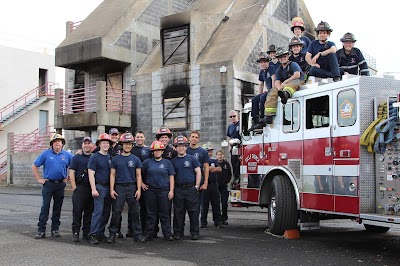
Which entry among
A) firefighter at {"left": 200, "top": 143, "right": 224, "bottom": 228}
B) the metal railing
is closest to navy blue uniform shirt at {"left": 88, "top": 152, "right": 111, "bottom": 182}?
firefighter at {"left": 200, "top": 143, "right": 224, "bottom": 228}

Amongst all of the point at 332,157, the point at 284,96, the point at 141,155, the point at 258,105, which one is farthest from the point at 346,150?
the point at 141,155

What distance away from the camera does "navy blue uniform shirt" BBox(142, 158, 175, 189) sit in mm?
9469

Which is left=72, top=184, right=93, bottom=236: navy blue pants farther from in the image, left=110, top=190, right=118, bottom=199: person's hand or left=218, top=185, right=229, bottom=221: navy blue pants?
left=218, top=185, right=229, bottom=221: navy blue pants

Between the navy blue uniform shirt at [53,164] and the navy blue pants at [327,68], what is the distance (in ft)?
16.2

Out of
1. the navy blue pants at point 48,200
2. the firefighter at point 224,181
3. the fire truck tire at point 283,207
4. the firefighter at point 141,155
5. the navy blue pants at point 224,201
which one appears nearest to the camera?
the fire truck tire at point 283,207

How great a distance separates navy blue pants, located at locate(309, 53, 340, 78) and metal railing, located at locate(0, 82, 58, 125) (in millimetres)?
29885

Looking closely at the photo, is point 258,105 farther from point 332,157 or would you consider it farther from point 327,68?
point 332,157

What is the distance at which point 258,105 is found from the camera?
10781 mm

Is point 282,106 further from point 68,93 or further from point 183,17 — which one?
point 68,93

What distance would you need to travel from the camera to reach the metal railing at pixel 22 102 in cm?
3625

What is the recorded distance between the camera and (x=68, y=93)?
27.8 meters

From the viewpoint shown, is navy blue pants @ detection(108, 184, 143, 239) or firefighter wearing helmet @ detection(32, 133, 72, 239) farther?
firefighter wearing helmet @ detection(32, 133, 72, 239)

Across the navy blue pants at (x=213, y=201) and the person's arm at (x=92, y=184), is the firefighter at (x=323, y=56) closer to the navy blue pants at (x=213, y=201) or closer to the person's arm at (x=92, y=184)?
the navy blue pants at (x=213, y=201)

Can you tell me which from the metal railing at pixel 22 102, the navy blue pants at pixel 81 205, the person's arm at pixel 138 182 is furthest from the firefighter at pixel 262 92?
the metal railing at pixel 22 102
